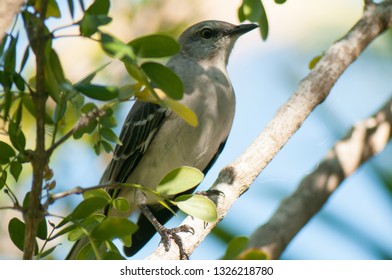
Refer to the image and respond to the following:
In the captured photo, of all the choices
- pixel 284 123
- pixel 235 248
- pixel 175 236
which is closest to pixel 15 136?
pixel 235 248

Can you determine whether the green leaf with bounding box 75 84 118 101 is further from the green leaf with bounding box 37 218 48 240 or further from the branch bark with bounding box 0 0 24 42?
the green leaf with bounding box 37 218 48 240

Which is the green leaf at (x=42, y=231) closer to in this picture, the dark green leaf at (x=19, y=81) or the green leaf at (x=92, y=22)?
the dark green leaf at (x=19, y=81)

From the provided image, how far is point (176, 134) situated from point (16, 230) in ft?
8.29

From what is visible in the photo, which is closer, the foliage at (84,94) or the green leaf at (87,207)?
the foliage at (84,94)

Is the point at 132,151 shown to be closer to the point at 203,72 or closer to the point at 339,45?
the point at 203,72

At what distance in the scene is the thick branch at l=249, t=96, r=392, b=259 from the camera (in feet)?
15.5

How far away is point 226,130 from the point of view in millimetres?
5766

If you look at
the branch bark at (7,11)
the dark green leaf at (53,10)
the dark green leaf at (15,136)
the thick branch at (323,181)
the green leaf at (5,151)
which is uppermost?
the branch bark at (7,11)

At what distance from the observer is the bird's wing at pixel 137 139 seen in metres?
5.58

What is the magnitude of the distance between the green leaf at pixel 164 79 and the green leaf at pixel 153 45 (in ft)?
0.17

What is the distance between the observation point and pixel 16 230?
3051 millimetres

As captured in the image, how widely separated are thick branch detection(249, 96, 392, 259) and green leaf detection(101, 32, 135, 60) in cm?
247

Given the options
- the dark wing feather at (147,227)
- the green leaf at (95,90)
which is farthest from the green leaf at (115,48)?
the dark wing feather at (147,227)

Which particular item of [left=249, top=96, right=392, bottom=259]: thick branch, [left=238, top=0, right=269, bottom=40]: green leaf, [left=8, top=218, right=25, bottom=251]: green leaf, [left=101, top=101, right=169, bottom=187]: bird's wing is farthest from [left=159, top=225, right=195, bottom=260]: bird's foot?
[left=238, top=0, right=269, bottom=40]: green leaf
